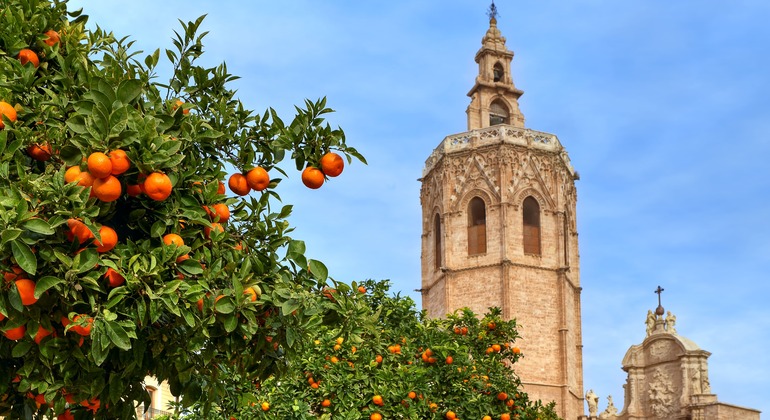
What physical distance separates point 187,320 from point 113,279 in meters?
0.49

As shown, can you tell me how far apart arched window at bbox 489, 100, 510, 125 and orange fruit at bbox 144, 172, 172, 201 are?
56.2 m

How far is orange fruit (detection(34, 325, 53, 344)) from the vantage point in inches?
235

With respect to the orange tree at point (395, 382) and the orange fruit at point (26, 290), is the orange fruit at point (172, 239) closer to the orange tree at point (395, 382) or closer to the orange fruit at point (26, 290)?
the orange fruit at point (26, 290)

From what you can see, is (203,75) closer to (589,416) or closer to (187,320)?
(187,320)

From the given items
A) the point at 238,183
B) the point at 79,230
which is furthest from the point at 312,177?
the point at 79,230

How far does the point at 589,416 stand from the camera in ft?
158

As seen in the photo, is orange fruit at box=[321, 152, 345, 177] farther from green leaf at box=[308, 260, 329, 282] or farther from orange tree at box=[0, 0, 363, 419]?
green leaf at box=[308, 260, 329, 282]

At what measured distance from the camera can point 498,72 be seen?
62.9 metres

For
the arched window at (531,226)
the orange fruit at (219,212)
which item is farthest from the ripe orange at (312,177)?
the arched window at (531,226)

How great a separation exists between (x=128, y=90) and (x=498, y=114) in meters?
56.4

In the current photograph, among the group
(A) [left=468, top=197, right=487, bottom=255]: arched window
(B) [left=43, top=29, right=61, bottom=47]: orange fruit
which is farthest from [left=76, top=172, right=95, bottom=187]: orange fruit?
(A) [left=468, top=197, right=487, bottom=255]: arched window

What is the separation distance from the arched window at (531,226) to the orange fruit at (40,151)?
168ft

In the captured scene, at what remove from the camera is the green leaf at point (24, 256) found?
5.35m

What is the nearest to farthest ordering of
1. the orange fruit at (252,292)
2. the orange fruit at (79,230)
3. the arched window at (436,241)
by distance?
the orange fruit at (79,230), the orange fruit at (252,292), the arched window at (436,241)
